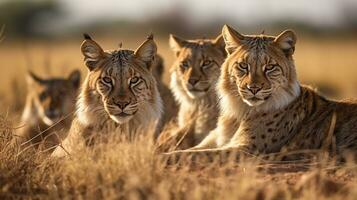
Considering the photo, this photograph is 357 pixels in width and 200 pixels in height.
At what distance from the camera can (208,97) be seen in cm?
1218

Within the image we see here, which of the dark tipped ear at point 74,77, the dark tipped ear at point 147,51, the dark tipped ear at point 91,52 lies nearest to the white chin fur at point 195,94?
the dark tipped ear at point 147,51

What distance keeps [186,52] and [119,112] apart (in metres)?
3.37

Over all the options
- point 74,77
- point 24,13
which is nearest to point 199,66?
point 74,77

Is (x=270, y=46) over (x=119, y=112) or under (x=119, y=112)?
over

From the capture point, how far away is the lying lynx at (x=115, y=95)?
9172 millimetres

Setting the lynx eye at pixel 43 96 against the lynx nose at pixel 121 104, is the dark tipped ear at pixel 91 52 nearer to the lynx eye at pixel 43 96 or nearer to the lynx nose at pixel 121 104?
the lynx nose at pixel 121 104

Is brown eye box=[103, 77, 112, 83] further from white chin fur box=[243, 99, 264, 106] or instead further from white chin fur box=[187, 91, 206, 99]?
white chin fur box=[187, 91, 206, 99]

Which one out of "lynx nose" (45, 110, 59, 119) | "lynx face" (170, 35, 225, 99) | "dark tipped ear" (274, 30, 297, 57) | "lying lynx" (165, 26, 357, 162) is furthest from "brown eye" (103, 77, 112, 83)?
"lynx nose" (45, 110, 59, 119)

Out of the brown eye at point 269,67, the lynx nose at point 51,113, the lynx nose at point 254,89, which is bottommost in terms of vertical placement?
the lynx nose at point 51,113

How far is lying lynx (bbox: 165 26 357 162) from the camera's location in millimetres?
9492

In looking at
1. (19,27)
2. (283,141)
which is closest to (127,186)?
(283,141)

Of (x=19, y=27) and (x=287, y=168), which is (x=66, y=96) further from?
(x=19, y=27)

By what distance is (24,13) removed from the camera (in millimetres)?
50656

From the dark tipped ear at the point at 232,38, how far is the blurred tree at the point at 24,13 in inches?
1464
